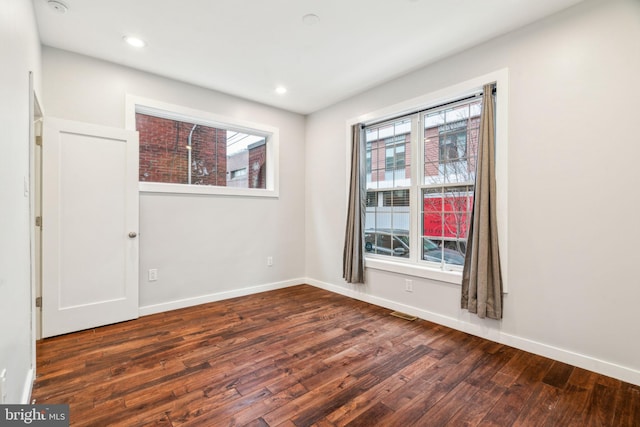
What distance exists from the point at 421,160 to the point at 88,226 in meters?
3.58

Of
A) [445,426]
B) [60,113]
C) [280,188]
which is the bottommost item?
[445,426]

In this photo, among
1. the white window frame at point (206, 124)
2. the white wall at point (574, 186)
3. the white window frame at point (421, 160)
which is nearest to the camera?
the white wall at point (574, 186)

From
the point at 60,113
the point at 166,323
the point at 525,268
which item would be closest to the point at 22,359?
the point at 166,323

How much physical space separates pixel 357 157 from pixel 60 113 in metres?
3.20

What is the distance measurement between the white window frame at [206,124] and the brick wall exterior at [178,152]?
0.10m

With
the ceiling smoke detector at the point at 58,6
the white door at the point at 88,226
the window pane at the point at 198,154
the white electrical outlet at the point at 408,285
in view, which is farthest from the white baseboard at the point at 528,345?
the ceiling smoke detector at the point at 58,6

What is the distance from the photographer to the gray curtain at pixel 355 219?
3.86m

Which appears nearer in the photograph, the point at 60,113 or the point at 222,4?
the point at 222,4

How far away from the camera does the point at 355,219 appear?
3893 millimetres

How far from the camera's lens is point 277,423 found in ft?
5.43

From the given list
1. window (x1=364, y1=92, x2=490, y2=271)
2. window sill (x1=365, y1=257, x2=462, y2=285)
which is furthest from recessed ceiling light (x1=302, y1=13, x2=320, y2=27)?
window sill (x1=365, y1=257, x2=462, y2=285)

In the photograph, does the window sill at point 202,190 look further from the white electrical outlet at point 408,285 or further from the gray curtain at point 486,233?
the gray curtain at point 486,233

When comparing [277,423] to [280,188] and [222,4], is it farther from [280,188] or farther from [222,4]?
[280,188]

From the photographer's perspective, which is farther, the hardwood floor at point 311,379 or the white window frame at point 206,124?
the white window frame at point 206,124
